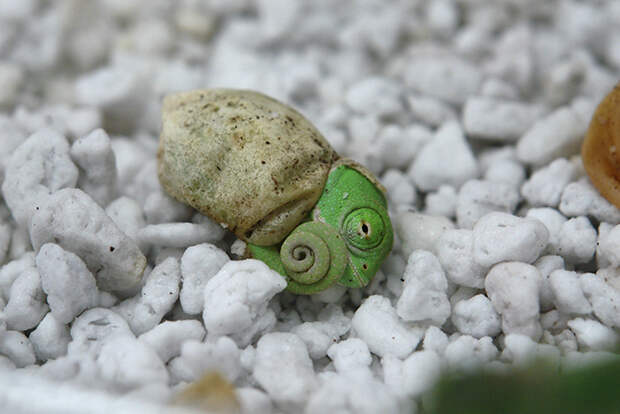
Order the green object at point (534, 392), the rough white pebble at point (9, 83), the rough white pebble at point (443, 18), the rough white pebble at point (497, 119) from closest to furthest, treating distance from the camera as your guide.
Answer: the green object at point (534, 392)
the rough white pebble at point (497, 119)
the rough white pebble at point (9, 83)
the rough white pebble at point (443, 18)

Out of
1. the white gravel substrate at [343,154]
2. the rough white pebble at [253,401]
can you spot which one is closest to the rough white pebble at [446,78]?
the white gravel substrate at [343,154]

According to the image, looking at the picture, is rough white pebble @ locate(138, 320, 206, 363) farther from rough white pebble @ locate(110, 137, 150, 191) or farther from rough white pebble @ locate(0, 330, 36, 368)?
rough white pebble @ locate(110, 137, 150, 191)

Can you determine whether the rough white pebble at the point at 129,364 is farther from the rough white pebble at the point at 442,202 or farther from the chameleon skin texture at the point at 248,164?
the rough white pebble at the point at 442,202

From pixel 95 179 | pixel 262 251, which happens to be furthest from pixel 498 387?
pixel 95 179

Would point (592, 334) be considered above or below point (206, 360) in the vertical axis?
above

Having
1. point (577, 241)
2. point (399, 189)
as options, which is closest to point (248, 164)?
point (399, 189)

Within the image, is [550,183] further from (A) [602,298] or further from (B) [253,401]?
(B) [253,401]

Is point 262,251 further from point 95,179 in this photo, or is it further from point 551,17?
point 551,17

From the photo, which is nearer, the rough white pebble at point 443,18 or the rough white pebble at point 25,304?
the rough white pebble at point 25,304
